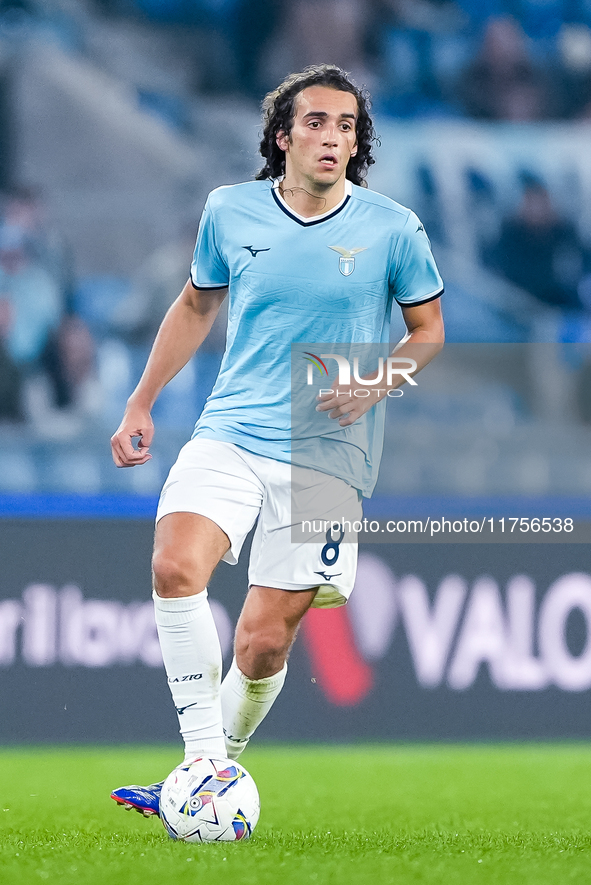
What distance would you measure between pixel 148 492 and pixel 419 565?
2.02m

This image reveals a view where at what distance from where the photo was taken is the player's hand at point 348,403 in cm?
316

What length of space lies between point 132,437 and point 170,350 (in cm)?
31

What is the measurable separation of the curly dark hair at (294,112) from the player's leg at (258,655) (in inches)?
48.7

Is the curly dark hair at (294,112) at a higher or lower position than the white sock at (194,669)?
higher

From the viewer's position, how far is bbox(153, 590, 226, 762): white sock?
3.02 m

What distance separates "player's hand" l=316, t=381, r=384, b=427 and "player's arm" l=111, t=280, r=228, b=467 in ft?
1.51

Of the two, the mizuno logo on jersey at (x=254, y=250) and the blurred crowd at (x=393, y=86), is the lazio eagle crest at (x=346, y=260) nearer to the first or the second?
the mizuno logo on jersey at (x=254, y=250)

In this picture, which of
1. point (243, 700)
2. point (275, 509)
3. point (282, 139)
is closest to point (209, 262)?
point (282, 139)

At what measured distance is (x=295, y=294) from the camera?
10.8ft

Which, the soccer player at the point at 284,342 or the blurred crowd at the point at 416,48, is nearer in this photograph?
the soccer player at the point at 284,342

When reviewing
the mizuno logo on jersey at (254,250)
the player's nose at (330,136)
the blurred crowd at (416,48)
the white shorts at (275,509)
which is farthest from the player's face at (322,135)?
the blurred crowd at (416,48)

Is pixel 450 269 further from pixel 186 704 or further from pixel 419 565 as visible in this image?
pixel 186 704

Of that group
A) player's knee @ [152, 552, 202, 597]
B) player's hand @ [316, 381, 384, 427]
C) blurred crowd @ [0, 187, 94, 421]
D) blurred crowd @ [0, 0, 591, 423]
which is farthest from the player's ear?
blurred crowd @ [0, 0, 591, 423]

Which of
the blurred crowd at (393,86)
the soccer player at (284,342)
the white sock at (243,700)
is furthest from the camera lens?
the blurred crowd at (393,86)
